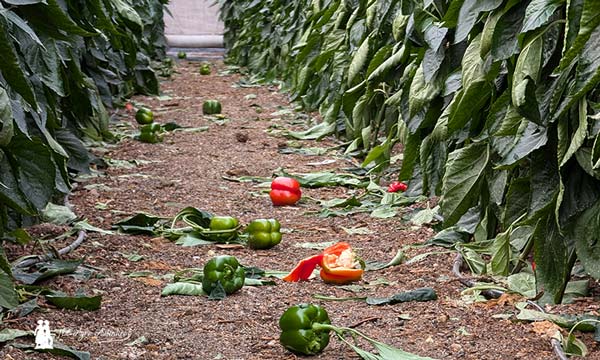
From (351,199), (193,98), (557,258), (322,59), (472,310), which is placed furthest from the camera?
(193,98)

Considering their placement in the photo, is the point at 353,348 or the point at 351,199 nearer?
the point at 353,348

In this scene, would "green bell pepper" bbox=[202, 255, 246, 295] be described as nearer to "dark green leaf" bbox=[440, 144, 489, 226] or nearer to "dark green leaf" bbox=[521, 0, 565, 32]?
"dark green leaf" bbox=[440, 144, 489, 226]

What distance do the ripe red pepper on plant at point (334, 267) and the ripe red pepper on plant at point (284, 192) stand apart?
126 centimetres

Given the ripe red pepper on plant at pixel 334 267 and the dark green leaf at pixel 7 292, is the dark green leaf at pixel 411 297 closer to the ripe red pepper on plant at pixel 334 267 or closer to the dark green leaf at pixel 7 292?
the ripe red pepper on plant at pixel 334 267

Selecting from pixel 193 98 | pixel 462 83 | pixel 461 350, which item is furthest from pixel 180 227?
pixel 193 98

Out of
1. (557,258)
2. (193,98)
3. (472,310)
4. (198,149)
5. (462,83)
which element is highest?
(462,83)

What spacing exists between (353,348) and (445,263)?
3.38 ft

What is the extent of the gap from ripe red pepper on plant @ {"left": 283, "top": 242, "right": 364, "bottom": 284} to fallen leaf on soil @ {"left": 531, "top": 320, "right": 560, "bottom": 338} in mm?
808

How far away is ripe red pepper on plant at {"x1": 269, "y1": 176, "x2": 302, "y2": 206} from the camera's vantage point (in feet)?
15.4

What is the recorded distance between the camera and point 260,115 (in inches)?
323

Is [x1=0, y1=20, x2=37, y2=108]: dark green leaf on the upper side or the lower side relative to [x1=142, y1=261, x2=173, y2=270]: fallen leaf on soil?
upper

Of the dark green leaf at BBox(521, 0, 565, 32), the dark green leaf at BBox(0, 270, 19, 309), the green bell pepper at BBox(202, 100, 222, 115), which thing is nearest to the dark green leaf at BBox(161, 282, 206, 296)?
the dark green leaf at BBox(0, 270, 19, 309)

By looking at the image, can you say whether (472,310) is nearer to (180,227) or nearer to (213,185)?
(180,227)

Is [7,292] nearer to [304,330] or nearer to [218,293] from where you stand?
[304,330]
